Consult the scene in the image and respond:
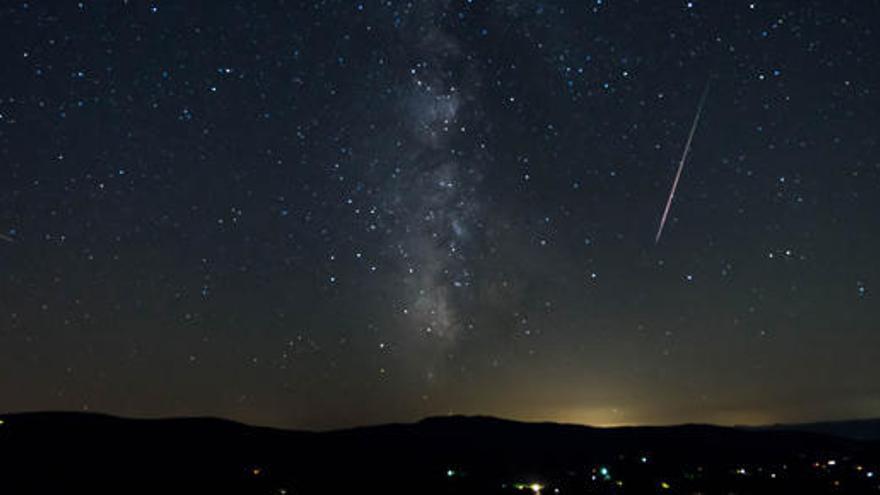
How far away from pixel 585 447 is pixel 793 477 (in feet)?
192

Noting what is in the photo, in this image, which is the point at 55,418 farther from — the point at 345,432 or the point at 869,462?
the point at 869,462

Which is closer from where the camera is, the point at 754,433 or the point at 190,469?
the point at 190,469

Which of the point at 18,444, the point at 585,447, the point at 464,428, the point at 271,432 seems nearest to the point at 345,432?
the point at 271,432

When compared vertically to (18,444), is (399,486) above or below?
below

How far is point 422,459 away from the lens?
98.4 metres

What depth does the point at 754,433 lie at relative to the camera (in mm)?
136250

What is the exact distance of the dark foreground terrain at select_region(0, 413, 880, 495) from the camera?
54688 mm

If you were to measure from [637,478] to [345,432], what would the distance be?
6152 centimetres

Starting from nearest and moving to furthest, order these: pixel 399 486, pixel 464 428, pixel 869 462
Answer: pixel 399 486
pixel 869 462
pixel 464 428

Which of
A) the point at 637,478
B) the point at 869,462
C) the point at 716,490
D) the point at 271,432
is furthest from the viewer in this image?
the point at 271,432

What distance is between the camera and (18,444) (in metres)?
68.5

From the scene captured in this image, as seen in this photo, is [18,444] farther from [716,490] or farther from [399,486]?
[716,490]

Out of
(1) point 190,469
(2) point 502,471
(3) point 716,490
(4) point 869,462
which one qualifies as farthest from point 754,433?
(1) point 190,469

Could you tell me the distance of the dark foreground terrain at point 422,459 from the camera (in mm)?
54688
